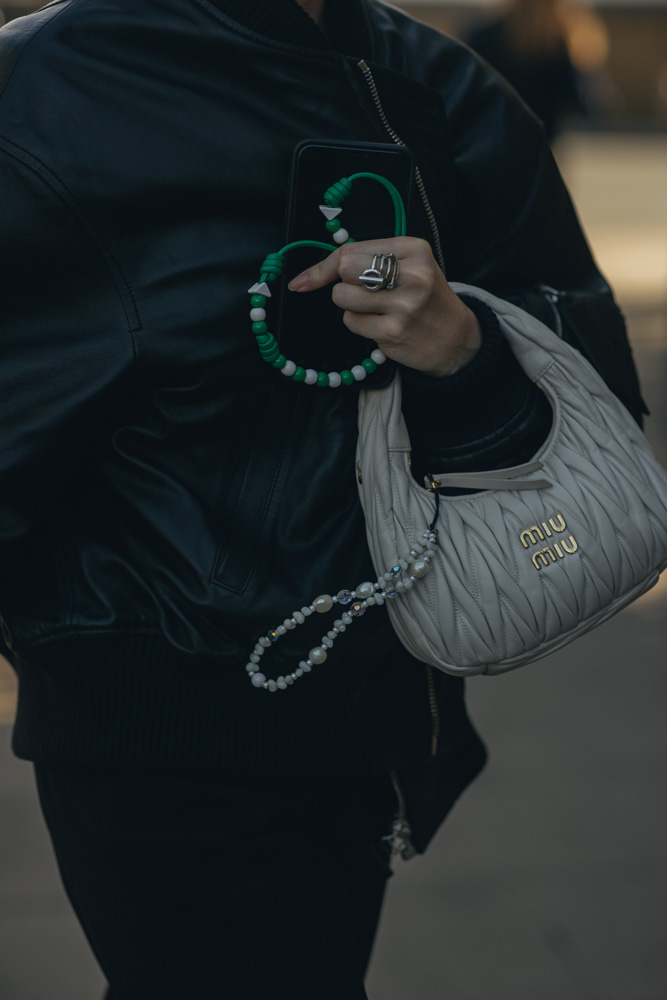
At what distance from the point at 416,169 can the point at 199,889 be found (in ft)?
3.16

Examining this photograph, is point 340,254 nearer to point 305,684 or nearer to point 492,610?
point 492,610

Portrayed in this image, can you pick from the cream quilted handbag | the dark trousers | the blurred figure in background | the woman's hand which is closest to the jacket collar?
the woman's hand

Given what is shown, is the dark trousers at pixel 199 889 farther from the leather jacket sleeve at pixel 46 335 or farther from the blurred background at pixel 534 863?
the blurred background at pixel 534 863

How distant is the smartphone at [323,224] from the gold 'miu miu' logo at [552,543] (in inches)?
10.1

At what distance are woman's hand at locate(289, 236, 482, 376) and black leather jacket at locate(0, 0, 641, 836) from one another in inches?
2.6

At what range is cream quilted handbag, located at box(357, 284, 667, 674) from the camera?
4.45 feet

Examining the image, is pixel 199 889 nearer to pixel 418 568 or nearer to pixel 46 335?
pixel 418 568

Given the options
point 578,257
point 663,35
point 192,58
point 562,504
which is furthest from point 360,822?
point 663,35

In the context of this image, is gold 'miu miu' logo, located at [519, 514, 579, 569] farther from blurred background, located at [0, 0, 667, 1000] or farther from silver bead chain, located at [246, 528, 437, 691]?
blurred background, located at [0, 0, 667, 1000]

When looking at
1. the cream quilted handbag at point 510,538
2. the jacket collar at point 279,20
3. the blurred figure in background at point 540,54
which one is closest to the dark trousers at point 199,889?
the cream quilted handbag at point 510,538

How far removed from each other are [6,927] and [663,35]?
27.1m

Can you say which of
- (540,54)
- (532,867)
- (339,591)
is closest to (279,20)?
(339,591)

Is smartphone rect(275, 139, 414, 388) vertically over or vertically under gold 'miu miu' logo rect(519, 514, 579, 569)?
over

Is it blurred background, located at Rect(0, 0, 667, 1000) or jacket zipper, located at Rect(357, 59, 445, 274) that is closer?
jacket zipper, located at Rect(357, 59, 445, 274)
